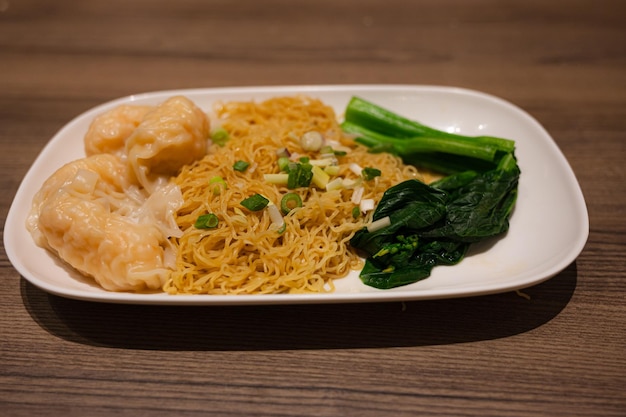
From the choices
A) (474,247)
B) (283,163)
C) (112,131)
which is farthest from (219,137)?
(474,247)

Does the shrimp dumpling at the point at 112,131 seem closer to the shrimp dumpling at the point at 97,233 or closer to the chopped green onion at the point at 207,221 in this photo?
the shrimp dumpling at the point at 97,233

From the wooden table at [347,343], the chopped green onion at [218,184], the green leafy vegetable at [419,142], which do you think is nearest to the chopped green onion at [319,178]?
the chopped green onion at [218,184]

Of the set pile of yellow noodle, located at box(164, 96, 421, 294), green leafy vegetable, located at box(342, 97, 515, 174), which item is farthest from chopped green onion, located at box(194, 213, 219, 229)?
green leafy vegetable, located at box(342, 97, 515, 174)

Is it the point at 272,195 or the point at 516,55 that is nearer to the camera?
the point at 272,195

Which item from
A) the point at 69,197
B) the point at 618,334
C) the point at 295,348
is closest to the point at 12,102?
the point at 69,197

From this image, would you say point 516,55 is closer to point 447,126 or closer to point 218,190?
point 447,126

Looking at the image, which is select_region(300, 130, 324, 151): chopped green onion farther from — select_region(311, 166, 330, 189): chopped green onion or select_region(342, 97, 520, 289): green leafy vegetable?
select_region(342, 97, 520, 289): green leafy vegetable

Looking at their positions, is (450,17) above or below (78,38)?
above
